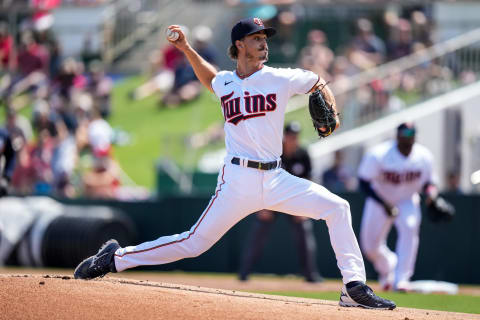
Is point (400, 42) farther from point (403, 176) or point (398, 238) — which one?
point (398, 238)

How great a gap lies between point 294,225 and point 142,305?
22.3ft

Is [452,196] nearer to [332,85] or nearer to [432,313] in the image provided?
[332,85]

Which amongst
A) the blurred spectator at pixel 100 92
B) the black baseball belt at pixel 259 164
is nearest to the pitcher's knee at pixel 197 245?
the black baseball belt at pixel 259 164

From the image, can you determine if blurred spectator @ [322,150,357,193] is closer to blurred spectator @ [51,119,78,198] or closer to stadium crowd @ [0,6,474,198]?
stadium crowd @ [0,6,474,198]

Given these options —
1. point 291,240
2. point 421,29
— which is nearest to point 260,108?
point 291,240

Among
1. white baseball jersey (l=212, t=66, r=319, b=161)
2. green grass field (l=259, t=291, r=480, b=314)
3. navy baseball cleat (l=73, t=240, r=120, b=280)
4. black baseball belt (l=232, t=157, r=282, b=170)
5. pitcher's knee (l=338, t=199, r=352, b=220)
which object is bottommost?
green grass field (l=259, t=291, r=480, b=314)

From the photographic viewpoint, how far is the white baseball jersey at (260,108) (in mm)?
7902

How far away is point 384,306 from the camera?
312 inches

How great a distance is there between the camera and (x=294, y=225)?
46.2 feet

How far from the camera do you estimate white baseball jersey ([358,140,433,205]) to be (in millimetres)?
12289

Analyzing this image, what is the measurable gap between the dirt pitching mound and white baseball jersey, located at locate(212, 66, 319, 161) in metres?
1.22

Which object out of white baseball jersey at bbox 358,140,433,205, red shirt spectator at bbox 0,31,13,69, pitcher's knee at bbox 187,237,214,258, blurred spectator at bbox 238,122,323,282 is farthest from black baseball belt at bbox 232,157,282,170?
red shirt spectator at bbox 0,31,13,69

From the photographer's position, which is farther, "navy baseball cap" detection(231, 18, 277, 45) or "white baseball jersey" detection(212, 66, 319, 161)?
"navy baseball cap" detection(231, 18, 277, 45)

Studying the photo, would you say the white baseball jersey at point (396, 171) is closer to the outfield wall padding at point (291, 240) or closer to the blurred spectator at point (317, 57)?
the outfield wall padding at point (291, 240)
